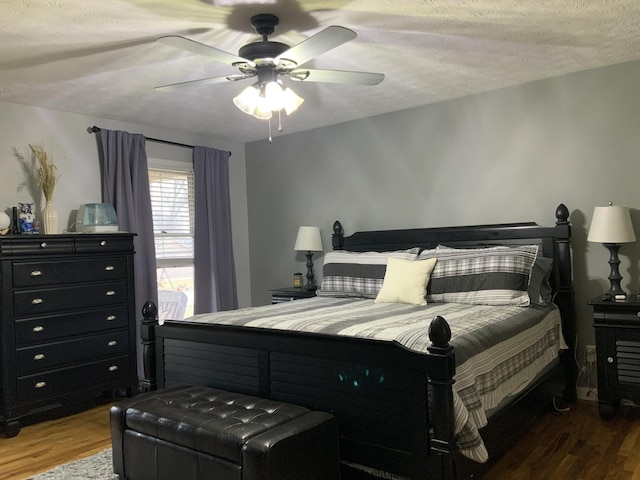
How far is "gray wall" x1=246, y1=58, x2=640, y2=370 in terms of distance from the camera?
3.64m

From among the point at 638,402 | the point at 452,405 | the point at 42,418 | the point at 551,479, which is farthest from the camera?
the point at 42,418

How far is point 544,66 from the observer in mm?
3557

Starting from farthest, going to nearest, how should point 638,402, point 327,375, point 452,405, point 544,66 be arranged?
point 544,66 < point 638,402 < point 327,375 < point 452,405

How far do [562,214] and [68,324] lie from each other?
363 centimetres

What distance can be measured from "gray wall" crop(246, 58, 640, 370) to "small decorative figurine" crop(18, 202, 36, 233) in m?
2.27

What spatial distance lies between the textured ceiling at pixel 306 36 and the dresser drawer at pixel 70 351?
181cm

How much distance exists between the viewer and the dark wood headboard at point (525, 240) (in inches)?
144

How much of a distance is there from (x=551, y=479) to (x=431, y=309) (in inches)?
43.5

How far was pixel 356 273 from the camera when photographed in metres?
4.15

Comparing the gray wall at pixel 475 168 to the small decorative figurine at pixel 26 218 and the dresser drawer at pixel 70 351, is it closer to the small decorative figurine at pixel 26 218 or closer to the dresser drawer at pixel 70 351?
the dresser drawer at pixel 70 351

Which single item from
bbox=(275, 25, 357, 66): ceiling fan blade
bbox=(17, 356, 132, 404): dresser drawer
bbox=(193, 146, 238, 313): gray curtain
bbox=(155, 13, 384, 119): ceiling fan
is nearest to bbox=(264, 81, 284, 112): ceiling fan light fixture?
bbox=(155, 13, 384, 119): ceiling fan

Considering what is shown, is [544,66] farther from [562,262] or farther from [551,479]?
[551,479]

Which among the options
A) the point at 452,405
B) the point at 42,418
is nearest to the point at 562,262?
the point at 452,405

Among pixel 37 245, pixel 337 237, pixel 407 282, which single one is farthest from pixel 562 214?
pixel 37 245
